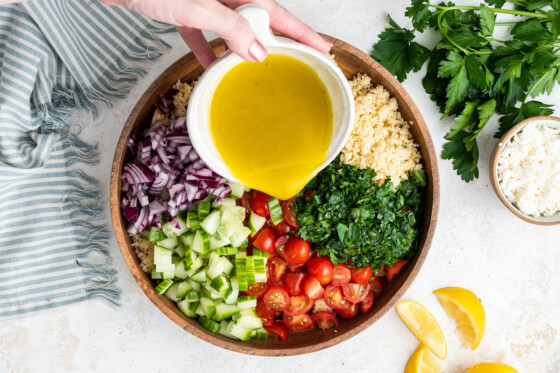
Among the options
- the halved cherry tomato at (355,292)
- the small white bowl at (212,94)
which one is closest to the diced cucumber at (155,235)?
the small white bowl at (212,94)

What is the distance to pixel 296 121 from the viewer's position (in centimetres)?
172

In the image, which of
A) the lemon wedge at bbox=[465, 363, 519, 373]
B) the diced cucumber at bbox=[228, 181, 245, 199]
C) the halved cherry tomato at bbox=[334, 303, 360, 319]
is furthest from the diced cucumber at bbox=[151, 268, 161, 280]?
the lemon wedge at bbox=[465, 363, 519, 373]

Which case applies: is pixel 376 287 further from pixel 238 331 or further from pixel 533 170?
pixel 533 170

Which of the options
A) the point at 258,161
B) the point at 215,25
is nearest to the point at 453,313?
the point at 258,161

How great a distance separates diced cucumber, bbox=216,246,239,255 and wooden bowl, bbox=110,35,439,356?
1.06 feet

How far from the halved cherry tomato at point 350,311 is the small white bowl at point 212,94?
0.74 m

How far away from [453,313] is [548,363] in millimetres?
552

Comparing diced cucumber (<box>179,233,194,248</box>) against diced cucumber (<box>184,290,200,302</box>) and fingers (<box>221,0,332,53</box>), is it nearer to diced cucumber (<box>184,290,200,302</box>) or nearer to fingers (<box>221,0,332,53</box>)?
diced cucumber (<box>184,290,200,302</box>)

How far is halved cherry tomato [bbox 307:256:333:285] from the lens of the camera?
1984 millimetres

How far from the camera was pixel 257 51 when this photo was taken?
51.5 inches

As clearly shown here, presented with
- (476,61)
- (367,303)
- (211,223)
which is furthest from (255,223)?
(476,61)

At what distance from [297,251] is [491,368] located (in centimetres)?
112

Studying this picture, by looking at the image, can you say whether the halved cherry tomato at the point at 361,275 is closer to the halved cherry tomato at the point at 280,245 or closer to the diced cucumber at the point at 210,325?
the halved cherry tomato at the point at 280,245

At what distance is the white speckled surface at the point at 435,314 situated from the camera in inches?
85.2
